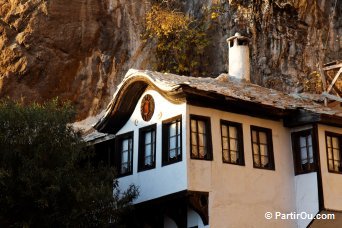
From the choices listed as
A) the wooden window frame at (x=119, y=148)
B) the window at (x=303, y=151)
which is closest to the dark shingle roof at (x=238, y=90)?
the window at (x=303, y=151)

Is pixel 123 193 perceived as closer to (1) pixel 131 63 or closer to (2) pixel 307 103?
(2) pixel 307 103

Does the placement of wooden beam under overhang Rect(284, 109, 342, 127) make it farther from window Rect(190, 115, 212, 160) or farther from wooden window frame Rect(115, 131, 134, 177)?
wooden window frame Rect(115, 131, 134, 177)

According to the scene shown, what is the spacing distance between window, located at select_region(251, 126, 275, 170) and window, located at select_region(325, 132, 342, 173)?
1731 mm

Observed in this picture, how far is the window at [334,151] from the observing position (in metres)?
21.6

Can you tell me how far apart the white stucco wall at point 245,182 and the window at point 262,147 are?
153 mm

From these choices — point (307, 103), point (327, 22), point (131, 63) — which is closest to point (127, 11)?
point (131, 63)

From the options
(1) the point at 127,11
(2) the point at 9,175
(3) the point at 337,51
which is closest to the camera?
(2) the point at 9,175

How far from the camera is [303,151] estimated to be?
71.9 feet

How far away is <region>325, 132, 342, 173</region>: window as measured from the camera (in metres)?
21.6

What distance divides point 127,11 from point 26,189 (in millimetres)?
17080

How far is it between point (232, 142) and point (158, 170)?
7.54ft

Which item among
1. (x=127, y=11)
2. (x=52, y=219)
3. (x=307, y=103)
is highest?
(x=127, y=11)

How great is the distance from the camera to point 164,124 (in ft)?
68.8

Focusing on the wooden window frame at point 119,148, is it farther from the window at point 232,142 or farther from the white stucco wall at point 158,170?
the window at point 232,142
